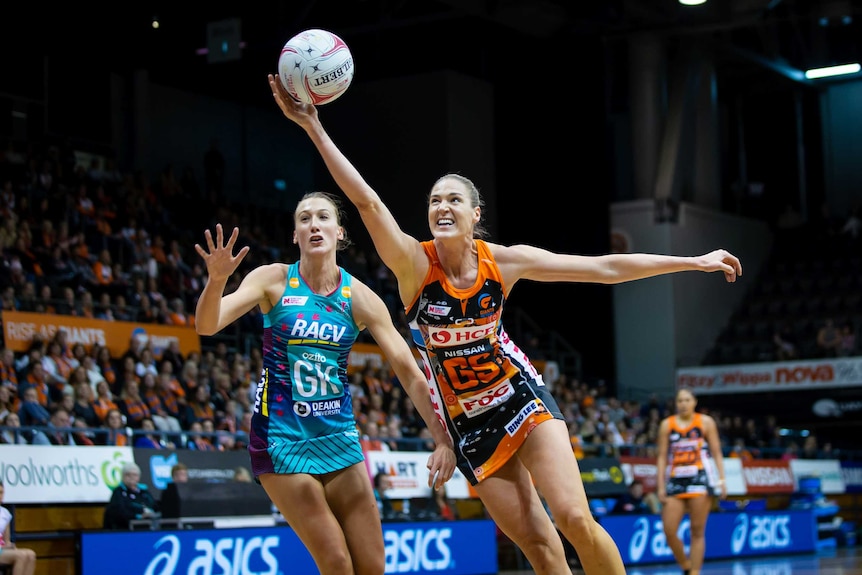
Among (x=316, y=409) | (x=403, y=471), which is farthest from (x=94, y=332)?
(x=316, y=409)

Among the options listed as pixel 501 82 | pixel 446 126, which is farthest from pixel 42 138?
pixel 501 82

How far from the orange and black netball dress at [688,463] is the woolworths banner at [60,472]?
5.99 meters

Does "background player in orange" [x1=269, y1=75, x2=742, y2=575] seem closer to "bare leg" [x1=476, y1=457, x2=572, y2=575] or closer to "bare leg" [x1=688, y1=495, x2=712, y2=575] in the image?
"bare leg" [x1=476, y1=457, x2=572, y2=575]

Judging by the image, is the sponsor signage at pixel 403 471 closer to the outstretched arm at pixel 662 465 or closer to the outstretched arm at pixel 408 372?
the outstretched arm at pixel 662 465

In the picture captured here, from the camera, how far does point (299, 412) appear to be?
6133mm

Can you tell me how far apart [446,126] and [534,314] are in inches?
206

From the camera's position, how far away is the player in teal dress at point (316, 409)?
603 centimetres

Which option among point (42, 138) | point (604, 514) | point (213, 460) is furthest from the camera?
point (42, 138)

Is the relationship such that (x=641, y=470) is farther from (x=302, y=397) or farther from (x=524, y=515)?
(x=302, y=397)

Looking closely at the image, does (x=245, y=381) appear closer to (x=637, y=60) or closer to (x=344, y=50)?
(x=344, y=50)

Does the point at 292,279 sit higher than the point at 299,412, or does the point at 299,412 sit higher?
the point at 292,279

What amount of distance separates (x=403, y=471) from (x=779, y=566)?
568 cm

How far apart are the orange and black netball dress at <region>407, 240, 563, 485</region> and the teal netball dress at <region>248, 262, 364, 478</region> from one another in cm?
48

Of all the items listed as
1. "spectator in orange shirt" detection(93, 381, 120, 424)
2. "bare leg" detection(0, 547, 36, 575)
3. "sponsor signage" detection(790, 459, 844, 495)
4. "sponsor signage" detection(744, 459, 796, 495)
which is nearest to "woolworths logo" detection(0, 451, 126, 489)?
"bare leg" detection(0, 547, 36, 575)
